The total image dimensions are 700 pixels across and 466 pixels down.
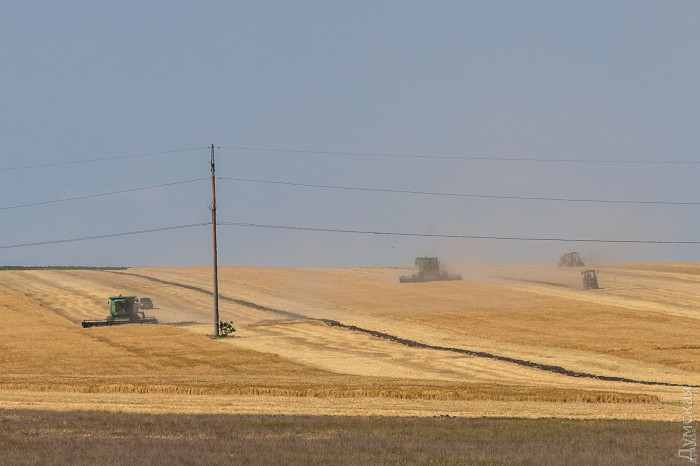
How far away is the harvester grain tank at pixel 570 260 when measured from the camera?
122 metres

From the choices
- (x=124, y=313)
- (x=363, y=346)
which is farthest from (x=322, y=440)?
(x=124, y=313)

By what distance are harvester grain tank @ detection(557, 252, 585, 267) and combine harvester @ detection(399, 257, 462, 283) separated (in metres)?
26.1

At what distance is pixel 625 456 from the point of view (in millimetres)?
17812

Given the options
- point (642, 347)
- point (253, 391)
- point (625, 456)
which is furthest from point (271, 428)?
point (642, 347)

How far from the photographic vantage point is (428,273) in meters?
102

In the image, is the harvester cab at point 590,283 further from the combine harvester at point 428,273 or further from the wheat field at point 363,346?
the combine harvester at point 428,273

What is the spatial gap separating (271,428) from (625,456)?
885 cm

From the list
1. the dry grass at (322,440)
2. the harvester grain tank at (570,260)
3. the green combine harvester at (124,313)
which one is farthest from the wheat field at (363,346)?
the harvester grain tank at (570,260)

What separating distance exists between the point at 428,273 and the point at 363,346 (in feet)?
151

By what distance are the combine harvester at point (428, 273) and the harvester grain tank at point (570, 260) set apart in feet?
85.6

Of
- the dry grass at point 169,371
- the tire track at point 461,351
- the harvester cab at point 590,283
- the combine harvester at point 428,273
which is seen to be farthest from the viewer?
the combine harvester at point 428,273

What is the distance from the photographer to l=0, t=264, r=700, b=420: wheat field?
3262cm

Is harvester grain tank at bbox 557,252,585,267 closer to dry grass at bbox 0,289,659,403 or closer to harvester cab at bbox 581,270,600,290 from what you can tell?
harvester cab at bbox 581,270,600,290

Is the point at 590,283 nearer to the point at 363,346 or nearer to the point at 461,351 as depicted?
the point at 461,351
